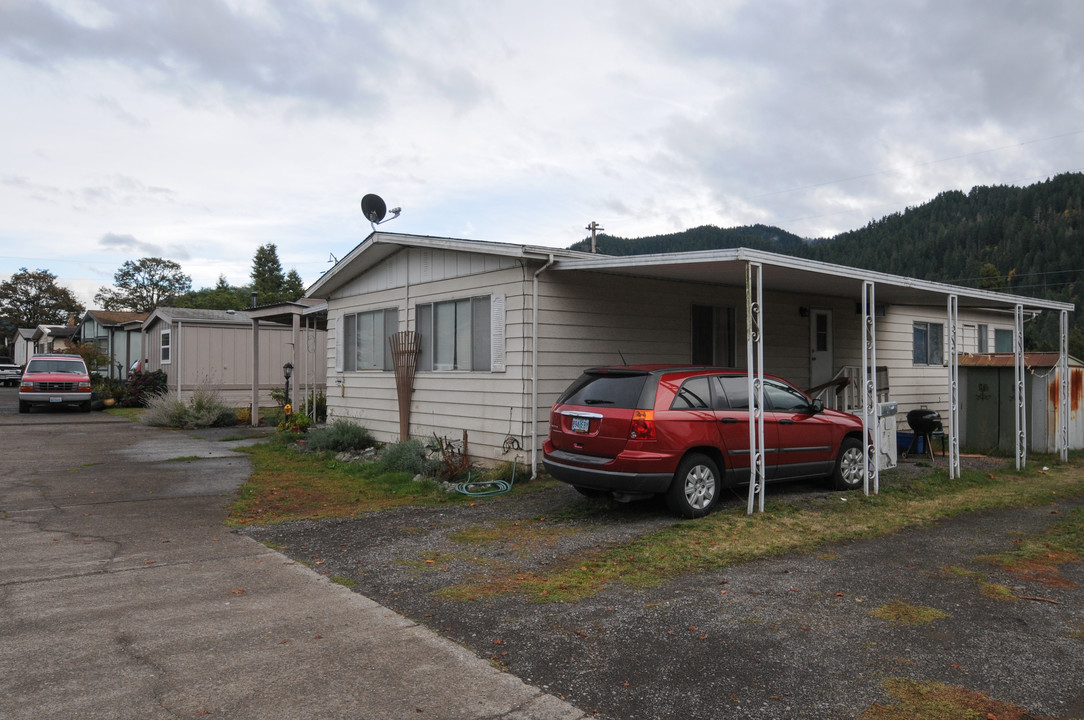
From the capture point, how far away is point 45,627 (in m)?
4.65

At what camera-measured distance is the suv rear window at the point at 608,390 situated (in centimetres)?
742

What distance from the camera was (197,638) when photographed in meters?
4.46

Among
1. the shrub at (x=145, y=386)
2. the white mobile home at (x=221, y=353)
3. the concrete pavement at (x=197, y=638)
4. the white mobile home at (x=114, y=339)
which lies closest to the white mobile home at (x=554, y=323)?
the concrete pavement at (x=197, y=638)

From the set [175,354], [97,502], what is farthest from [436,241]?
[175,354]

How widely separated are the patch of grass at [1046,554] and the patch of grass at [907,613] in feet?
4.35

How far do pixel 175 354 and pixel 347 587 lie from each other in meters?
20.2

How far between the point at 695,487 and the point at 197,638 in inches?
184

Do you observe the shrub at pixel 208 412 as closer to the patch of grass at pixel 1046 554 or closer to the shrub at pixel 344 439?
the shrub at pixel 344 439

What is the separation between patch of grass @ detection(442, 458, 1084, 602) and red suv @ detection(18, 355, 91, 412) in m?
20.5

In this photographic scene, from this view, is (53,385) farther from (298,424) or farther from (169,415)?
(298,424)

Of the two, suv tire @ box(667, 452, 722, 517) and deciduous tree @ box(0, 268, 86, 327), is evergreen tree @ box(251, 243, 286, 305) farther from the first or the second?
suv tire @ box(667, 452, 722, 517)

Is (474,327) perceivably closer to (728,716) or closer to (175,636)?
(175,636)

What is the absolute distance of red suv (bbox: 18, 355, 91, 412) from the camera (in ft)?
73.9

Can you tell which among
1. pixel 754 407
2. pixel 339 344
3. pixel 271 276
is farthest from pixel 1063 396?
pixel 271 276
